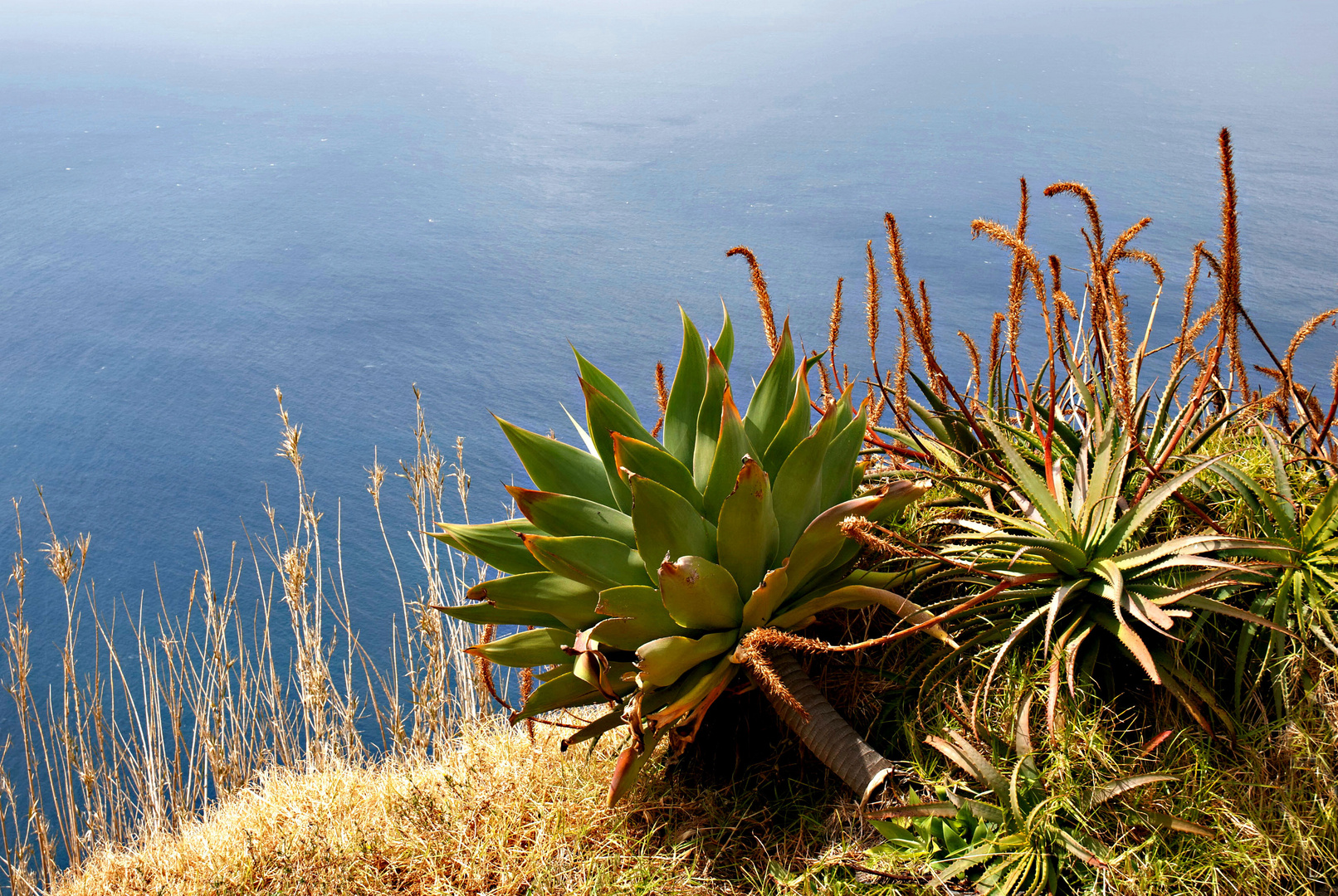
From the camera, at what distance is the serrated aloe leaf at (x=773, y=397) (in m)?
1.15

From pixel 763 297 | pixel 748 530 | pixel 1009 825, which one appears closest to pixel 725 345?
pixel 763 297

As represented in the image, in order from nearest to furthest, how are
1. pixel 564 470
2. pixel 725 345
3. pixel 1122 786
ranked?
pixel 1122 786 → pixel 564 470 → pixel 725 345

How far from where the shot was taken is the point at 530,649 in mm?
1084

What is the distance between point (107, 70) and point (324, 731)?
16.3ft

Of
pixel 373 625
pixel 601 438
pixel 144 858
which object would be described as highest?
pixel 601 438

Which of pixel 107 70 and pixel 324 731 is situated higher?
pixel 107 70

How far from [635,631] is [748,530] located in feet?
0.54

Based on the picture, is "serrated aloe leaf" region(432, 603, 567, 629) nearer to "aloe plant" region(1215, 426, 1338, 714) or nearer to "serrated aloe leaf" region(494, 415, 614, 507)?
"serrated aloe leaf" region(494, 415, 614, 507)

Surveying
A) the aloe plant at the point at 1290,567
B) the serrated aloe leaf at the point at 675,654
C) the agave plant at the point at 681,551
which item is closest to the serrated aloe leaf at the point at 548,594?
the agave plant at the point at 681,551

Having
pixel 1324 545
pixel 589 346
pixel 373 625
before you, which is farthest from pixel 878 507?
pixel 589 346

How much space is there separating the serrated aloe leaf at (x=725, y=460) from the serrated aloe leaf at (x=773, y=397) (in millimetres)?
81

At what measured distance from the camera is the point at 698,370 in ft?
3.73

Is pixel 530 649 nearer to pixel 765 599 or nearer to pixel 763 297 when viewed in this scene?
pixel 765 599

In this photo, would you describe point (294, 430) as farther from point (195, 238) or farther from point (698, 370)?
point (195, 238)
